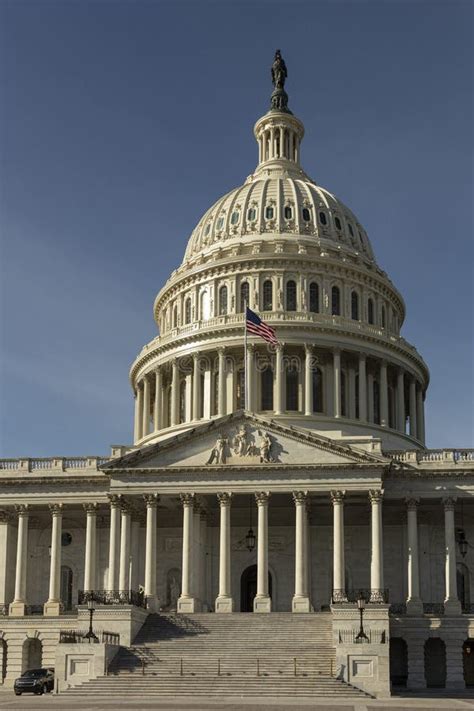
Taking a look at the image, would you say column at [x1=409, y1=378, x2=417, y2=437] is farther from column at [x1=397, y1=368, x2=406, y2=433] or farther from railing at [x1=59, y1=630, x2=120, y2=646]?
railing at [x1=59, y1=630, x2=120, y2=646]

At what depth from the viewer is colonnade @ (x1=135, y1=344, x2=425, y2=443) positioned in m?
93.4

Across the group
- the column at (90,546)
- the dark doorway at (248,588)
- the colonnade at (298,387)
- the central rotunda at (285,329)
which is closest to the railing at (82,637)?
the column at (90,546)

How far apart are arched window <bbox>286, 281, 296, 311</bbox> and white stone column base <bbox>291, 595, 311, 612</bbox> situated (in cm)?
3246

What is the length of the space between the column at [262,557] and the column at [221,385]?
63.7 ft

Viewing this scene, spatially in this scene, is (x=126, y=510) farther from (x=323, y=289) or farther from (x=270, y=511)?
(x=323, y=289)

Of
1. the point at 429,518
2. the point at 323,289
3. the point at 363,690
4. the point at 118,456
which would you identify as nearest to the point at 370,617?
the point at 363,690

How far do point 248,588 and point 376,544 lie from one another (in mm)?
12901

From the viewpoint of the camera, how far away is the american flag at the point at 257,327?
8512cm

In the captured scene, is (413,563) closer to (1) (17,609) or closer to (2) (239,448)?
(2) (239,448)

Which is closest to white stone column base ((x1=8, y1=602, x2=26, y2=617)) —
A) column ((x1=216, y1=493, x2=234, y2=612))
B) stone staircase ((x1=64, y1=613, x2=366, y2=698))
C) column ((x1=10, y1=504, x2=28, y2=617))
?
column ((x1=10, y1=504, x2=28, y2=617))

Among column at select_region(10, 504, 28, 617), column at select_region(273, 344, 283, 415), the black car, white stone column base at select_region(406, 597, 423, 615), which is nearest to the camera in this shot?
the black car

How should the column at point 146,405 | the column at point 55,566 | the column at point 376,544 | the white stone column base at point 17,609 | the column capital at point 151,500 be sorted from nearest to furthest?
the column at point 376,544 → the column capital at point 151,500 → the column at point 55,566 → the white stone column base at point 17,609 → the column at point 146,405

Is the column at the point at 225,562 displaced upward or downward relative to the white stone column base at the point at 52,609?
upward

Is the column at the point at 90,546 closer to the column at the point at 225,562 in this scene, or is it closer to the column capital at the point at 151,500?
the column capital at the point at 151,500
